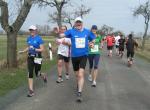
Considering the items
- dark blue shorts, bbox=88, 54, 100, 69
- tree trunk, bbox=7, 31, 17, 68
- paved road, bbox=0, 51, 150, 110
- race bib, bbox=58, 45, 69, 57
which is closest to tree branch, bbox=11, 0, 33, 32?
tree trunk, bbox=7, 31, 17, 68

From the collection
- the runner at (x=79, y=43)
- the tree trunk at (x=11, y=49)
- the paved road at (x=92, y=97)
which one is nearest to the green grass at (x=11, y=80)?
the paved road at (x=92, y=97)

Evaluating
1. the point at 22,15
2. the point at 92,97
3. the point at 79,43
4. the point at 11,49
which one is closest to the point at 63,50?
the point at 79,43

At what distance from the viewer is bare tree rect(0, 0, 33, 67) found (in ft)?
59.7

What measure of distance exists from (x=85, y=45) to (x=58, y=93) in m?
1.74

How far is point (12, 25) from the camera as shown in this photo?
725 inches

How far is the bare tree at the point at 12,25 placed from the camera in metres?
18.2

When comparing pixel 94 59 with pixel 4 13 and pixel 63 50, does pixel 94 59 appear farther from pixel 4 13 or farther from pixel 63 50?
pixel 4 13

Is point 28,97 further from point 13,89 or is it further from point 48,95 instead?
point 13,89

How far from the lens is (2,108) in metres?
9.58

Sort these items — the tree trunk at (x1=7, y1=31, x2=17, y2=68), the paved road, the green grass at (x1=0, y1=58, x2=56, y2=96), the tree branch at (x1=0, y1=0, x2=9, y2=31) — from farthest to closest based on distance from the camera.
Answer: the tree trunk at (x1=7, y1=31, x2=17, y2=68), the tree branch at (x1=0, y1=0, x2=9, y2=31), the green grass at (x1=0, y1=58, x2=56, y2=96), the paved road

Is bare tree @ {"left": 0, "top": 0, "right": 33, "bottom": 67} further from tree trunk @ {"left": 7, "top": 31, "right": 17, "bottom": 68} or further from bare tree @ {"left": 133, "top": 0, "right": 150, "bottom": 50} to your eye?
bare tree @ {"left": 133, "top": 0, "right": 150, "bottom": 50}

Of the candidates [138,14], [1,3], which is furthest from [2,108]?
[138,14]

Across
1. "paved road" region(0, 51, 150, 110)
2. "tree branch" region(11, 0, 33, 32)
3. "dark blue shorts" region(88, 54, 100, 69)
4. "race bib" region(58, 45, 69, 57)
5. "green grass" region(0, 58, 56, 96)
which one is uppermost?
"tree branch" region(11, 0, 33, 32)

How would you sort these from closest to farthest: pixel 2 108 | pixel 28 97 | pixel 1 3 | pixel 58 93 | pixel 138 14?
1. pixel 2 108
2. pixel 28 97
3. pixel 58 93
4. pixel 1 3
5. pixel 138 14
